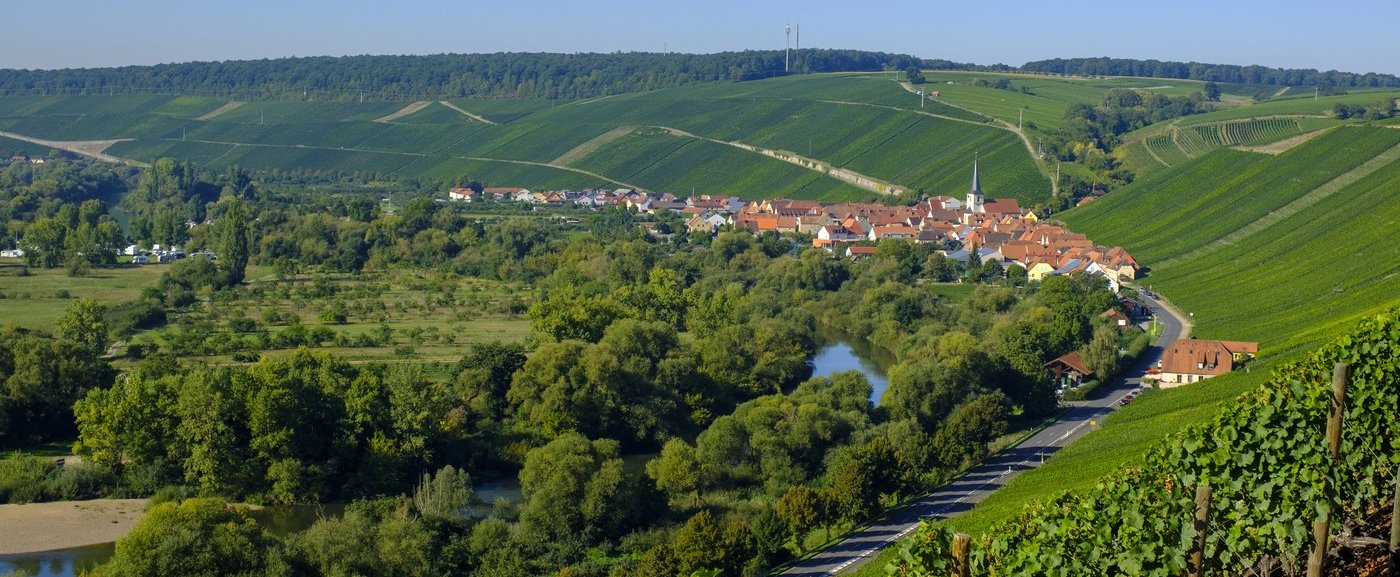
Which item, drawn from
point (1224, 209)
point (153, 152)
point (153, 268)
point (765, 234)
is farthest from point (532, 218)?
point (153, 152)

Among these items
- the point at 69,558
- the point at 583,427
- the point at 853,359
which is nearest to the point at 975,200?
the point at 853,359

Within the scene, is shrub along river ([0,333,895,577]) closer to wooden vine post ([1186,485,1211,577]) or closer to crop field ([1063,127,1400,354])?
crop field ([1063,127,1400,354])

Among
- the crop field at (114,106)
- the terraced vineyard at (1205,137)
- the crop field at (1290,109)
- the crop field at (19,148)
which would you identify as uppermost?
the crop field at (1290,109)

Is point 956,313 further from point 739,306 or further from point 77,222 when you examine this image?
point 77,222

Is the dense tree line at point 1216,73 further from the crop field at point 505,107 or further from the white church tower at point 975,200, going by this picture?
the white church tower at point 975,200

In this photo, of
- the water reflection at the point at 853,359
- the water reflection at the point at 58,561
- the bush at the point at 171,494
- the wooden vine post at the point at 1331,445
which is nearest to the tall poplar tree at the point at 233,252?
the water reflection at the point at 853,359

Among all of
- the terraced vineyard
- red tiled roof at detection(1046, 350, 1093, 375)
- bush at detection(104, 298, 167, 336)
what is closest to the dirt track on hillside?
the terraced vineyard

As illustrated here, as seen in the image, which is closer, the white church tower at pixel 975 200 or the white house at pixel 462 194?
the white church tower at pixel 975 200

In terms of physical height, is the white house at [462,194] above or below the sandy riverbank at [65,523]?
below

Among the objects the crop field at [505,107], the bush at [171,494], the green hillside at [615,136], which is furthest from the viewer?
the crop field at [505,107]
